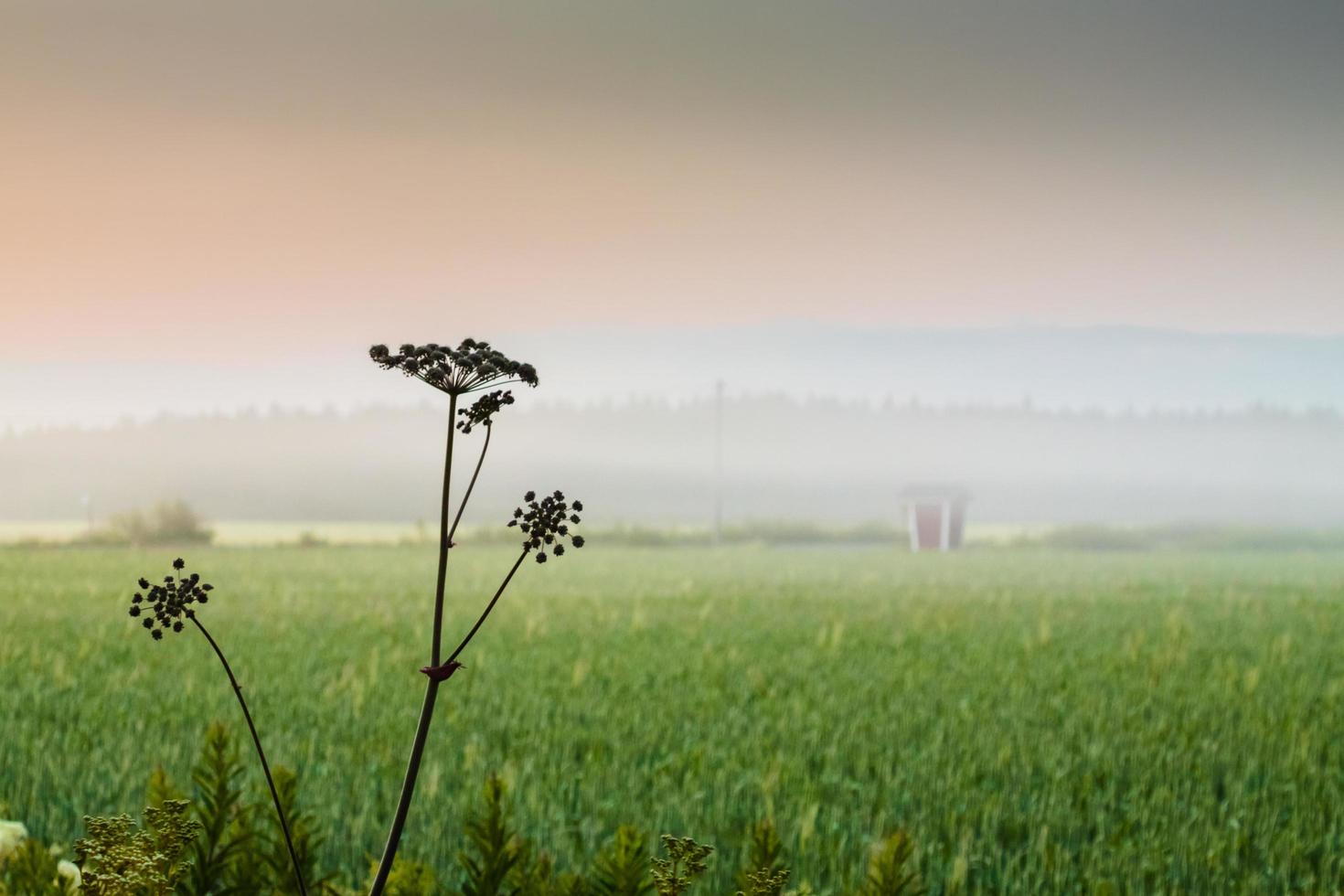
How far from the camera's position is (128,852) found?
1683 millimetres

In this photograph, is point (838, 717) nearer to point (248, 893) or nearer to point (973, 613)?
point (248, 893)

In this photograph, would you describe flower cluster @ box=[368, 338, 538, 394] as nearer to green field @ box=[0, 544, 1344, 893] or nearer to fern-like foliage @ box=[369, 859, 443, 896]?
fern-like foliage @ box=[369, 859, 443, 896]

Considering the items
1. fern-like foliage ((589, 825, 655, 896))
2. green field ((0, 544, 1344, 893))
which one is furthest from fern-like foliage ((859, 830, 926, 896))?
green field ((0, 544, 1344, 893))

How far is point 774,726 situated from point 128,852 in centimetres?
653

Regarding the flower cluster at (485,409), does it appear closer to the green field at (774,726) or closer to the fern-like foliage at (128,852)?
the fern-like foliage at (128,852)

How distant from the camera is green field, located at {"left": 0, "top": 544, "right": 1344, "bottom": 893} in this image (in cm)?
550

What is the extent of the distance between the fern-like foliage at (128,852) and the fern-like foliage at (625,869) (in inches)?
38.3

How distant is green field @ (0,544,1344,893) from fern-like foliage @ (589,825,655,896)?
207 centimetres

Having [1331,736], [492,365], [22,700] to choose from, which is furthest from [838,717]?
[492,365]

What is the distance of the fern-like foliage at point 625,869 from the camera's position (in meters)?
2.63

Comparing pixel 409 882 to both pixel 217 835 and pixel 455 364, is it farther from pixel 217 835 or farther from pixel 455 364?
pixel 455 364

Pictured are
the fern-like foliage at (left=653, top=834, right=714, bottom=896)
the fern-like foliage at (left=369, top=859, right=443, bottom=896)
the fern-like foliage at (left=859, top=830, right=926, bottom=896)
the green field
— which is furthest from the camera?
the green field

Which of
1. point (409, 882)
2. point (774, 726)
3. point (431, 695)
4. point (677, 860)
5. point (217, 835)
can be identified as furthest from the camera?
point (774, 726)

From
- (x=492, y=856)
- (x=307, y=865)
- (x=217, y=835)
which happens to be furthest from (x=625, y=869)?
(x=217, y=835)
